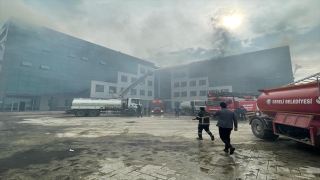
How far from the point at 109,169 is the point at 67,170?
953mm

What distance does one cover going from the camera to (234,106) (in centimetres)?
1691

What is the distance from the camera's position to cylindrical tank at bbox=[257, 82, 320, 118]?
179 inches

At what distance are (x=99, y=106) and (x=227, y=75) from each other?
29.8 m

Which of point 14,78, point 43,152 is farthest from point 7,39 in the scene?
point 43,152

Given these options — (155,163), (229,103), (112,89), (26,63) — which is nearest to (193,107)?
(229,103)

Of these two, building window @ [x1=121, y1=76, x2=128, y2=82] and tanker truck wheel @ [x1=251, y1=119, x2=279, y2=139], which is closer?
tanker truck wheel @ [x1=251, y1=119, x2=279, y2=139]

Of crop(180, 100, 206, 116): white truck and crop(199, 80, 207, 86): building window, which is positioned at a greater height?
crop(199, 80, 207, 86): building window

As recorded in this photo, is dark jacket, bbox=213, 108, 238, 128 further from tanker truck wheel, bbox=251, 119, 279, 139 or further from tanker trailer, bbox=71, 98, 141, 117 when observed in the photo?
tanker trailer, bbox=71, 98, 141, 117

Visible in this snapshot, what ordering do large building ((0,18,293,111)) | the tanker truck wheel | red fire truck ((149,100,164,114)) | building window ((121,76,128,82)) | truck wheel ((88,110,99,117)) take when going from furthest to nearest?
building window ((121,76,128,82)) < large building ((0,18,293,111)) < red fire truck ((149,100,164,114)) < truck wheel ((88,110,99,117)) < the tanker truck wheel

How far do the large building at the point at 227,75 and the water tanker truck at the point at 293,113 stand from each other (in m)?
26.3

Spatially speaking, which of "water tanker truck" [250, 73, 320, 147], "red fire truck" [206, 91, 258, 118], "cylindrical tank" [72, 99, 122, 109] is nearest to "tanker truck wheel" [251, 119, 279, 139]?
"water tanker truck" [250, 73, 320, 147]

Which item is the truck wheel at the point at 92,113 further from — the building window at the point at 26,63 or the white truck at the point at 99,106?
the building window at the point at 26,63

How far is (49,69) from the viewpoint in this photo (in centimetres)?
3111

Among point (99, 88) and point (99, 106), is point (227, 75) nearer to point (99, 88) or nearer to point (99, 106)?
point (99, 106)
